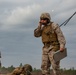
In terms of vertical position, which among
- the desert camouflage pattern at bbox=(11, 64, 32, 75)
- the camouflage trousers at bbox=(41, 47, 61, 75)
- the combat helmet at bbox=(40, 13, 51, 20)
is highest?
the combat helmet at bbox=(40, 13, 51, 20)

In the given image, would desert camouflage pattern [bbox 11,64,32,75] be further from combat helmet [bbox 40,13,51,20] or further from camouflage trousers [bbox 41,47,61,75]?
combat helmet [bbox 40,13,51,20]

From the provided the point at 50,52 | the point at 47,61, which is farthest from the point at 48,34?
the point at 47,61

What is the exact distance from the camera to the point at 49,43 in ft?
40.7

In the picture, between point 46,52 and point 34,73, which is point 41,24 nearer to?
point 46,52

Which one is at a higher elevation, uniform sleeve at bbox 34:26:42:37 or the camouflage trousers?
uniform sleeve at bbox 34:26:42:37

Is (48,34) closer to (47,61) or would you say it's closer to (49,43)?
(49,43)

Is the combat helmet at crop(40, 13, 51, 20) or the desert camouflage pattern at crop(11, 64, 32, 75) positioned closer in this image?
the desert camouflage pattern at crop(11, 64, 32, 75)

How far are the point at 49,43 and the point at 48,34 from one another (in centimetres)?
29

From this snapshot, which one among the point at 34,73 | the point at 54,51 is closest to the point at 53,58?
the point at 54,51

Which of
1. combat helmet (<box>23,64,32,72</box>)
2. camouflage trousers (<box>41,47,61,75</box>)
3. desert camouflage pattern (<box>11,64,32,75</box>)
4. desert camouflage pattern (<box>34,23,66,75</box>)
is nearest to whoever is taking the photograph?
desert camouflage pattern (<box>11,64,32,75</box>)

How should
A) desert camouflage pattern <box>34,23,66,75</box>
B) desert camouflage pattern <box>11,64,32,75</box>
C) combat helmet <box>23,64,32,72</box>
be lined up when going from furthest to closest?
desert camouflage pattern <box>34,23,66,75</box>
combat helmet <box>23,64,32,72</box>
desert camouflage pattern <box>11,64,32,75</box>

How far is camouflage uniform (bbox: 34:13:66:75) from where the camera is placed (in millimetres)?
12148

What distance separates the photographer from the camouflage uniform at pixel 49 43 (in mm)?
12148

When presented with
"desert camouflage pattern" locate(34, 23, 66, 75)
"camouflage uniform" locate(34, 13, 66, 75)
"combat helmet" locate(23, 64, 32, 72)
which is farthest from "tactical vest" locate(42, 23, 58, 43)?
"combat helmet" locate(23, 64, 32, 72)
